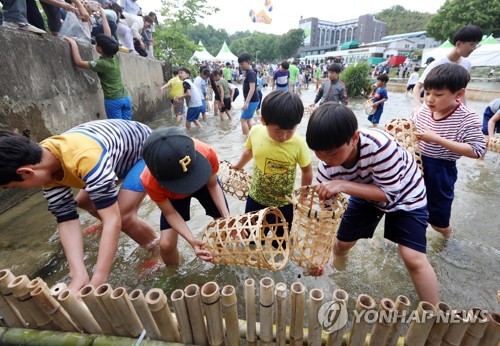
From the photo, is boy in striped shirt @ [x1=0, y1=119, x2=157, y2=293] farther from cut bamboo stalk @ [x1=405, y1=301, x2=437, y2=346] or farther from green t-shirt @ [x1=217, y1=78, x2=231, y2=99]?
green t-shirt @ [x1=217, y1=78, x2=231, y2=99]

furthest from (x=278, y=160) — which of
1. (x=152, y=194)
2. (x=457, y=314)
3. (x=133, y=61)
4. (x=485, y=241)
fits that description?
(x=133, y=61)

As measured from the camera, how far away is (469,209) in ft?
11.9

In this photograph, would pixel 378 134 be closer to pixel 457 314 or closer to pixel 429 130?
pixel 429 130

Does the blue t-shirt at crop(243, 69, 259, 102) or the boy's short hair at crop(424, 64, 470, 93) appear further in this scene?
the blue t-shirt at crop(243, 69, 259, 102)

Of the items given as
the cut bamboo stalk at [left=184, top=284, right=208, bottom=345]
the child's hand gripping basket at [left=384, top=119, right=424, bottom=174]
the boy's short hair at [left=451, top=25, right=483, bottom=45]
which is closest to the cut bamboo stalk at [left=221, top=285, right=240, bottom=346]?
the cut bamboo stalk at [left=184, top=284, right=208, bottom=345]

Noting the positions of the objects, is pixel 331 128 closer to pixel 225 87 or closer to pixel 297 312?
pixel 297 312

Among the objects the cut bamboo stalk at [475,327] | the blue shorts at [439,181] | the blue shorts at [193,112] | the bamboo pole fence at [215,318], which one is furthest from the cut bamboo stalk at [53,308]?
the blue shorts at [193,112]

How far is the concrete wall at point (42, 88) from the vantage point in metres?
3.51

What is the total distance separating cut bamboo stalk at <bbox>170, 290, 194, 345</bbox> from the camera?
1.43 m

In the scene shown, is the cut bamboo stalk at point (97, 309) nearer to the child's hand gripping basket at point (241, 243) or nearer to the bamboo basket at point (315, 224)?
the child's hand gripping basket at point (241, 243)

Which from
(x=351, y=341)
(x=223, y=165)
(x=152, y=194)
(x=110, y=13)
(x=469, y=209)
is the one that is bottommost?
(x=469, y=209)

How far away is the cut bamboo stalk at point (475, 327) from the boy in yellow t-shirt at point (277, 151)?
1380mm

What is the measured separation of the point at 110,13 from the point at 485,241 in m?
8.20

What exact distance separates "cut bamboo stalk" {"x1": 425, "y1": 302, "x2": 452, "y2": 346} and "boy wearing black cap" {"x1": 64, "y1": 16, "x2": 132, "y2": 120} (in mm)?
5007
